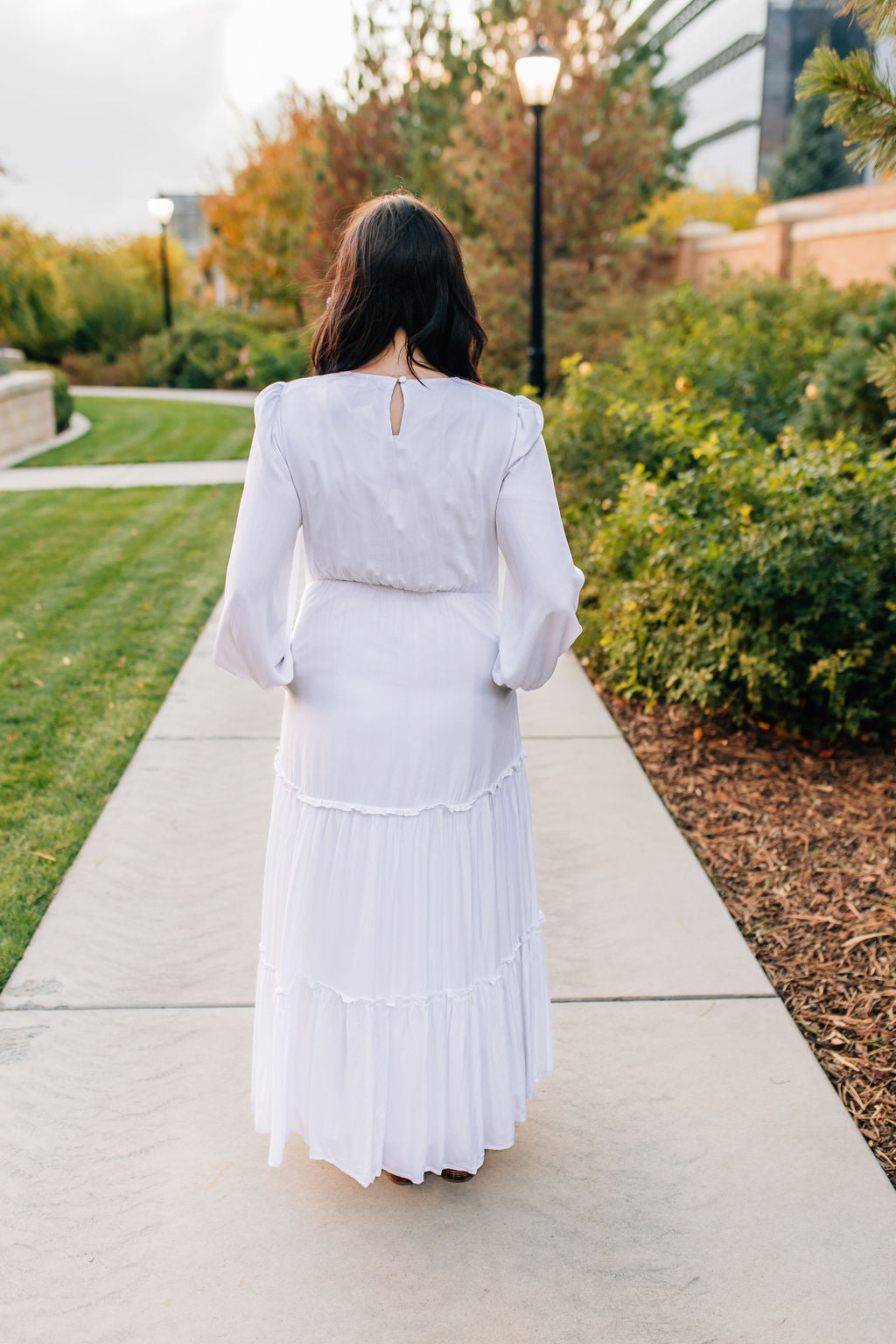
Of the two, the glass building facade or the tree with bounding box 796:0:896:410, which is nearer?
the tree with bounding box 796:0:896:410

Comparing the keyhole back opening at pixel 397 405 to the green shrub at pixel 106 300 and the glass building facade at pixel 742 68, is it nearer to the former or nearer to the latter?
the green shrub at pixel 106 300

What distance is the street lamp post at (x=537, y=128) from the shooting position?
1036cm

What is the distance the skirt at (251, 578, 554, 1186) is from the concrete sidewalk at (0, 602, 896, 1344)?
0.63 ft

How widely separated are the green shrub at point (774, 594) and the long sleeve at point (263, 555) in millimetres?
2982

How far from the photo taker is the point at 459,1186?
2.55 metres

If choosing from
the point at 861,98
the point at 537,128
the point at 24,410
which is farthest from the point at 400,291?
the point at 24,410

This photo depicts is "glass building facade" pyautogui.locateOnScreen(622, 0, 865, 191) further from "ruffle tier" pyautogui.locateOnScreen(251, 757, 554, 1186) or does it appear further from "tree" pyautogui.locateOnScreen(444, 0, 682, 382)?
"ruffle tier" pyautogui.locateOnScreen(251, 757, 554, 1186)

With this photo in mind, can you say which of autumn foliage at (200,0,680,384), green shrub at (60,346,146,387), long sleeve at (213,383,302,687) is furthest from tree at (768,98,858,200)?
long sleeve at (213,383,302,687)

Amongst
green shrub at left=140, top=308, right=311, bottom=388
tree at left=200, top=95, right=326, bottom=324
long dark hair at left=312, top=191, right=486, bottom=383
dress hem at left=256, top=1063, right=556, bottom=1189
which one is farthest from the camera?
tree at left=200, top=95, right=326, bottom=324

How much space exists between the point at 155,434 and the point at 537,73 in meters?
7.69

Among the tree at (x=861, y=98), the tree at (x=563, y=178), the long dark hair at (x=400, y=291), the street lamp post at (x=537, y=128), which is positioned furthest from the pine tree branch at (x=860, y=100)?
the tree at (x=563, y=178)

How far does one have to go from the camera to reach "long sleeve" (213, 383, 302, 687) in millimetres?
2127

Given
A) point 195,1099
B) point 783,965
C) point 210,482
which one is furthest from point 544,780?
point 210,482

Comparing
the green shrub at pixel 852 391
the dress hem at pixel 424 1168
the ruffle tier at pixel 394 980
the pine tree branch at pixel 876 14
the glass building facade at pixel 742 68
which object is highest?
the glass building facade at pixel 742 68
